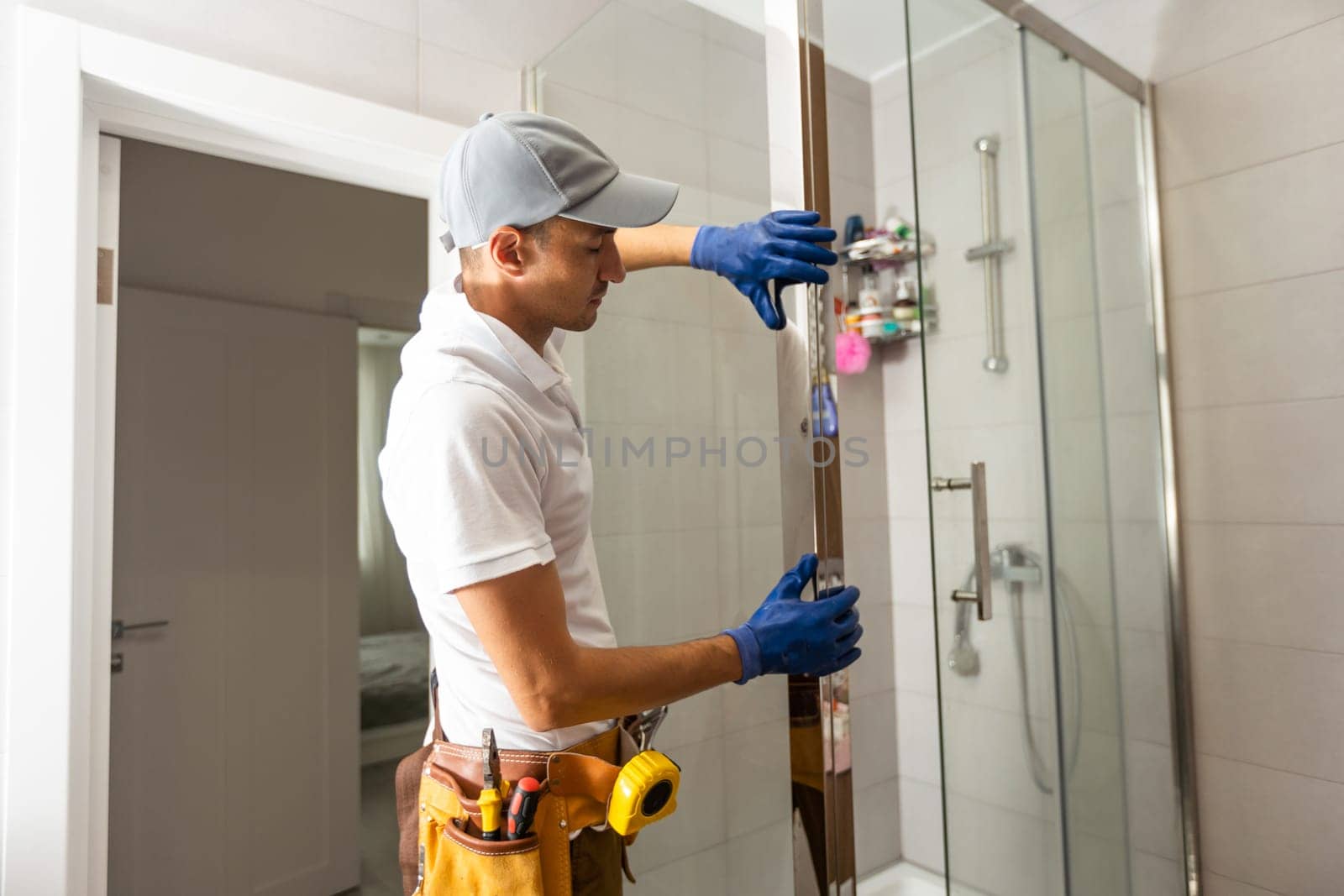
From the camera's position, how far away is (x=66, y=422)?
1080 millimetres

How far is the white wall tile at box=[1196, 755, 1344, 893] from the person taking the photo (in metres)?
1.44

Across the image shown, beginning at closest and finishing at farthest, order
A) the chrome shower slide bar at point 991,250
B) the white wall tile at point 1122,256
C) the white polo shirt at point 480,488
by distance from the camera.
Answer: the white polo shirt at point 480,488 → the chrome shower slide bar at point 991,250 → the white wall tile at point 1122,256

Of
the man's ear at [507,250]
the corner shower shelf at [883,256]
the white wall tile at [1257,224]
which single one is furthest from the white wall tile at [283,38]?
the white wall tile at [1257,224]

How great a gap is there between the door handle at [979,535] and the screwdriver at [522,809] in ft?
2.19

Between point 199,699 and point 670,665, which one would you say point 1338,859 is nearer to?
point 670,665

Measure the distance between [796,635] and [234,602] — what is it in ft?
6.31

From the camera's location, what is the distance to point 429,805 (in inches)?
36.9

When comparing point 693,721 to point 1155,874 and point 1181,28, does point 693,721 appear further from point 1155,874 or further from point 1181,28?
point 1181,28

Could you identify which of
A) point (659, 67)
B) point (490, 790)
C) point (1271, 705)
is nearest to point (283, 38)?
point (659, 67)

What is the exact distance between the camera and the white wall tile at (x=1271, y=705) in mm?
1438

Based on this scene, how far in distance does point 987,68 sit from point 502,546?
1165 millimetres

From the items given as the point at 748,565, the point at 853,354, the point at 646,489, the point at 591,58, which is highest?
the point at 591,58

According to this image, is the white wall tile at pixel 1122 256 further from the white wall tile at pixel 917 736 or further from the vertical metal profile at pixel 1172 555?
the white wall tile at pixel 917 736

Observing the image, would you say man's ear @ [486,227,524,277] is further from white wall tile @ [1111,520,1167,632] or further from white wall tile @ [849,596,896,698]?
white wall tile @ [849,596,896,698]
